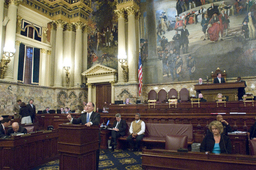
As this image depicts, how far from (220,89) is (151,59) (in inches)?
217

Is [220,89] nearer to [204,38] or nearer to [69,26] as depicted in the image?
[204,38]

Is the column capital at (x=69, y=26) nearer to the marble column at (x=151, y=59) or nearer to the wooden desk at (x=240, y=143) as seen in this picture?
the marble column at (x=151, y=59)

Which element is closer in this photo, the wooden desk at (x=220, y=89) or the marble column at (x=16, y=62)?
the wooden desk at (x=220, y=89)

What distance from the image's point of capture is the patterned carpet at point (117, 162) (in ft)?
16.3

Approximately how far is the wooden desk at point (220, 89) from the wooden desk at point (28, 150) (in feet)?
24.3

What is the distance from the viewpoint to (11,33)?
12312mm

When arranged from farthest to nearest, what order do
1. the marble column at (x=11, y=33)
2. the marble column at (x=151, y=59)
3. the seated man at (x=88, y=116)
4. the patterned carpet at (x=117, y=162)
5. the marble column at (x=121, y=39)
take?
the marble column at (x=121, y=39) < the marble column at (x=151, y=59) < the marble column at (x=11, y=33) < the patterned carpet at (x=117, y=162) < the seated man at (x=88, y=116)

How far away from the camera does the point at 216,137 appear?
3.76m

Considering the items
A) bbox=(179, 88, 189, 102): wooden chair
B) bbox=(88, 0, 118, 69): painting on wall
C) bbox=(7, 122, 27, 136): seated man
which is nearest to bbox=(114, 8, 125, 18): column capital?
bbox=(88, 0, 118, 69): painting on wall

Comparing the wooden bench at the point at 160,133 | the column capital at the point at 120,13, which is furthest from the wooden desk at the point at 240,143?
the column capital at the point at 120,13

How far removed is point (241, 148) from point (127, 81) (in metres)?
9.70

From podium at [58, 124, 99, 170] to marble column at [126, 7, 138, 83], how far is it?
10.0 meters

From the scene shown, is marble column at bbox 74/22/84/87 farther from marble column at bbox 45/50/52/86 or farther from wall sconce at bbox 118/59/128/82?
wall sconce at bbox 118/59/128/82

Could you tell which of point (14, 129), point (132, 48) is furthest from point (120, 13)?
point (14, 129)
